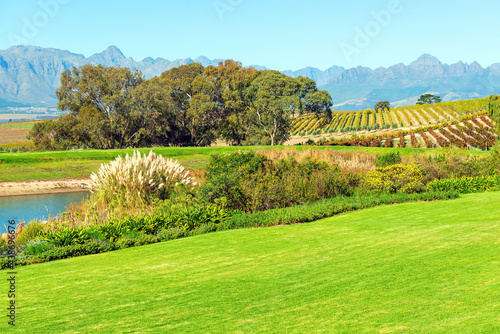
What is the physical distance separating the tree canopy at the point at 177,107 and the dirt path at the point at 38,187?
16222 mm

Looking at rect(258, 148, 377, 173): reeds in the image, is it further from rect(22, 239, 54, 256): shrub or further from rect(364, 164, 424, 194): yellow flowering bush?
rect(22, 239, 54, 256): shrub

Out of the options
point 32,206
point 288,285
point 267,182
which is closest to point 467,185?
point 267,182

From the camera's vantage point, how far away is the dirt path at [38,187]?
27.9 m

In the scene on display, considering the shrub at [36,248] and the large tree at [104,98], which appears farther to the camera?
the large tree at [104,98]

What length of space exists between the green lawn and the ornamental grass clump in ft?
17.5

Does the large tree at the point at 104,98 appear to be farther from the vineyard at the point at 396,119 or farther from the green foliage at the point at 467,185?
the green foliage at the point at 467,185

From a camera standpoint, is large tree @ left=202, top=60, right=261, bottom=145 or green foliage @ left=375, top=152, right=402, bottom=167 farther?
large tree @ left=202, top=60, right=261, bottom=145

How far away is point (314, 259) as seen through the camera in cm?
666

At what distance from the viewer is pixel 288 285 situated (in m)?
5.48

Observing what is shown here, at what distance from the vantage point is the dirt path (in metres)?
27.9

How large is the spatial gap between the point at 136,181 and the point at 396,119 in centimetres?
8668

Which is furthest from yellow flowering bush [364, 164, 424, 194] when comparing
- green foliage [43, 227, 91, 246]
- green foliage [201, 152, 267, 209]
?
green foliage [43, 227, 91, 246]

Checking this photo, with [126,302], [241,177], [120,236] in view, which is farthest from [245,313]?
[241,177]

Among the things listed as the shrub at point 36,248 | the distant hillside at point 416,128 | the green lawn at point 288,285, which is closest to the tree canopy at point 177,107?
the distant hillside at point 416,128
